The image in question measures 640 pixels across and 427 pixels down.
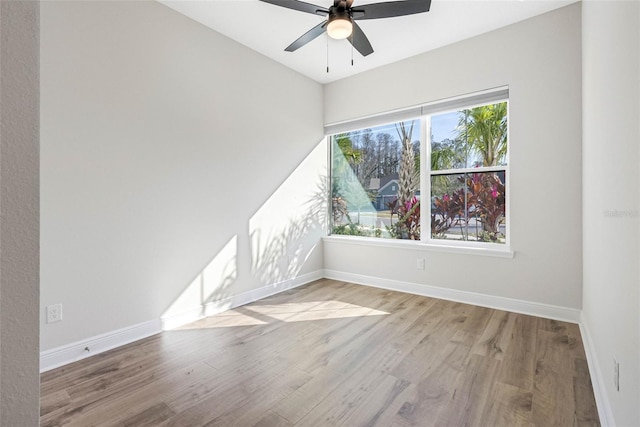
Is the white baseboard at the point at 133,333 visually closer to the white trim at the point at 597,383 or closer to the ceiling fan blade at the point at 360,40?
the ceiling fan blade at the point at 360,40

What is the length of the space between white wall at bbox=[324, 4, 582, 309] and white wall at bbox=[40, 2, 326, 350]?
1993 mm

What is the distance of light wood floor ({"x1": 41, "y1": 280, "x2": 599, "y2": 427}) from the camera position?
1630 mm

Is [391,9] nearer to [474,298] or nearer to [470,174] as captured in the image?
[470,174]

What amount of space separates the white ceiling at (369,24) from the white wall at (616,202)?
0.95m

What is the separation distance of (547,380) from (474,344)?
Answer: 0.53 m

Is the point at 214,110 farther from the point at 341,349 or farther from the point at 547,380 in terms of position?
the point at 547,380

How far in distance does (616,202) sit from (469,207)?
80.0 inches

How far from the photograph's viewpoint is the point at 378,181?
13.7 feet

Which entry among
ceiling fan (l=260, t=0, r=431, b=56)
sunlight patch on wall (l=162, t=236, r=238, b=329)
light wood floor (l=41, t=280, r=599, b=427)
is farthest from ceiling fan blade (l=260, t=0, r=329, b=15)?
light wood floor (l=41, t=280, r=599, b=427)

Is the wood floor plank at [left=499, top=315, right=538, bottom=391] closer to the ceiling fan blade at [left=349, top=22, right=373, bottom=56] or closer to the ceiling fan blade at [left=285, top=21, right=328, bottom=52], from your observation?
the ceiling fan blade at [left=349, top=22, right=373, bottom=56]

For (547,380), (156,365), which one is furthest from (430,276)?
(156,365)

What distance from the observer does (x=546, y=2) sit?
8.91 ft

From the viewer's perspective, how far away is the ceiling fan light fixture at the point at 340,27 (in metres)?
2.22
